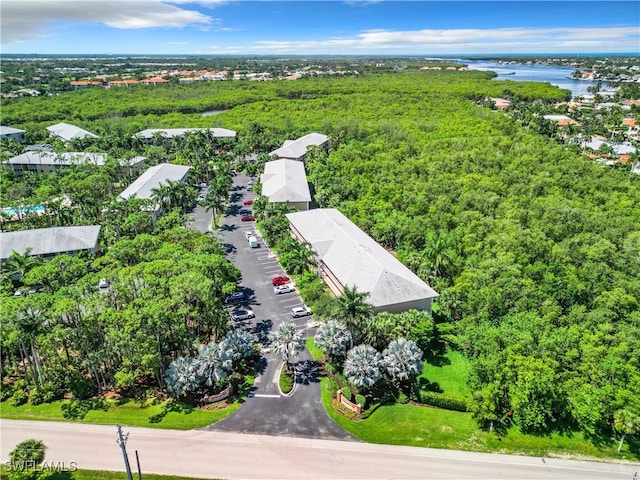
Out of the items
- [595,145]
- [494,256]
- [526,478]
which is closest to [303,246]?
[494,256]

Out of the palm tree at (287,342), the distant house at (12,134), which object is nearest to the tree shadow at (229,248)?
the palm tree at (287,342)

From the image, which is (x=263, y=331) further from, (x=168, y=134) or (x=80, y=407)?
(x=168, y=134)

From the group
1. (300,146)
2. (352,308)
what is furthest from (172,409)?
(300,146)

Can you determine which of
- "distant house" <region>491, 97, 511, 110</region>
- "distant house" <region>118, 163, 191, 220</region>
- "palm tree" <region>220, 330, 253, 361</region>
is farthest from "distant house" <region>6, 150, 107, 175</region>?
"distant house" <region>491, 97, 511, 110</region>

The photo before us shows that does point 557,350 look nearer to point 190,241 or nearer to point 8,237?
point 190,241

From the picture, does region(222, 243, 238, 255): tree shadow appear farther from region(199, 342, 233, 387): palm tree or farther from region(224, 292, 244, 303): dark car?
region(199, 342, 233, 387): palm tree
